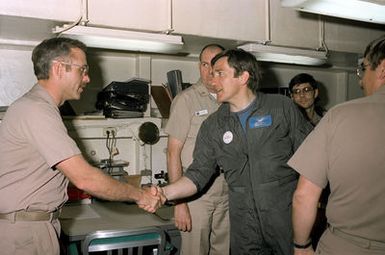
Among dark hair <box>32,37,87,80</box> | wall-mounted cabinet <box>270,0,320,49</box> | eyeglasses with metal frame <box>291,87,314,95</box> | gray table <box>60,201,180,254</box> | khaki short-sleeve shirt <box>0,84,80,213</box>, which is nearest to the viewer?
khaki short-sleeve shirt <box>0,84,80,213</box>

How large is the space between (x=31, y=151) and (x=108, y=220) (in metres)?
0.97

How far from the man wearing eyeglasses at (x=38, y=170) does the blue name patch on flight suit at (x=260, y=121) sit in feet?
2.93

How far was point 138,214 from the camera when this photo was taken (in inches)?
108

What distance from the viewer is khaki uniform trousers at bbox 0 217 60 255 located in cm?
178

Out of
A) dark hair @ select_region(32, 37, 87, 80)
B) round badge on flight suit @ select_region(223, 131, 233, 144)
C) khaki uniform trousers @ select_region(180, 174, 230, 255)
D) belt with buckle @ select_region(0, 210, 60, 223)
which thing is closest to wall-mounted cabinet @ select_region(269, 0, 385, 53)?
round badge on flight suit @ select_region(223, 131, 233, 144)

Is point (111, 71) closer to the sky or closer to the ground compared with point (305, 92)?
closer to the sky

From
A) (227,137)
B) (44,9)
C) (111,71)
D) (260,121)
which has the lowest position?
(227,137)

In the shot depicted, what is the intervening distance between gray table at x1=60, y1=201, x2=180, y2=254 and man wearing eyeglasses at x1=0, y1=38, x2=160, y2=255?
36 centimetres

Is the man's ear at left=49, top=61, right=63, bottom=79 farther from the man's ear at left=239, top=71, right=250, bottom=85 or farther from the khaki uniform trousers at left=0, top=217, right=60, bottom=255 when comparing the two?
the man's ear at left=239, top=71, right=250, bottom=85

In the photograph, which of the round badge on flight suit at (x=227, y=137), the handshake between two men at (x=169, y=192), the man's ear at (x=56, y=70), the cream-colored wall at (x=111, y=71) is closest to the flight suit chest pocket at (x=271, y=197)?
the round badge on flight suit at (x=227, y=137)

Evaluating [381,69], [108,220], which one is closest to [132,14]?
[108,220]

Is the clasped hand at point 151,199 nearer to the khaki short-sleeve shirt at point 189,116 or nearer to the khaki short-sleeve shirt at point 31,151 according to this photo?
the khaki short-sleeve shirt at point 189,116

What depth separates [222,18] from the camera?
2928 millimetres

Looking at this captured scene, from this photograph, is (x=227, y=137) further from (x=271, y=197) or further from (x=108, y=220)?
(x=108, y=220)
